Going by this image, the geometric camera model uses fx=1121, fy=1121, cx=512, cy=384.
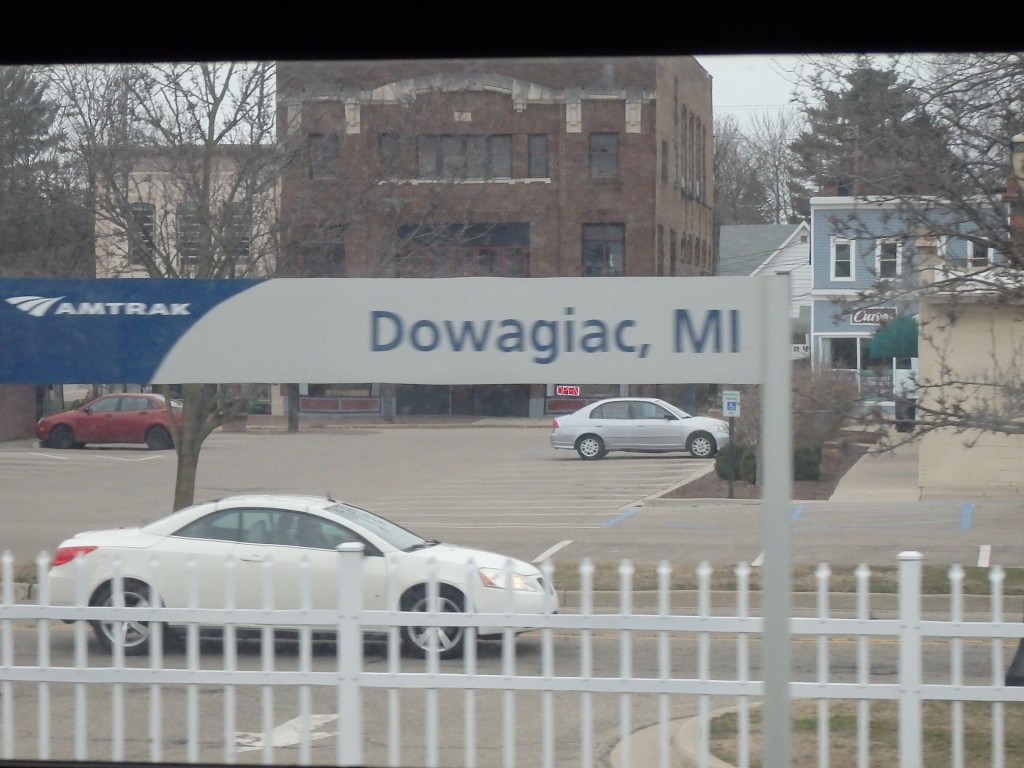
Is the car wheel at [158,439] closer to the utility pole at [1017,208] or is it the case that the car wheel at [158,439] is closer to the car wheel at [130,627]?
the car wheel at [130,627]

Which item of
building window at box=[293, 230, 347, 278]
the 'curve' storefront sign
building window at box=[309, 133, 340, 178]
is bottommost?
the 'curve' storefront sign

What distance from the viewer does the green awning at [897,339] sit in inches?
246

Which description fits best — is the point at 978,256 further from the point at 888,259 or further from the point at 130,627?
the point at 130,627

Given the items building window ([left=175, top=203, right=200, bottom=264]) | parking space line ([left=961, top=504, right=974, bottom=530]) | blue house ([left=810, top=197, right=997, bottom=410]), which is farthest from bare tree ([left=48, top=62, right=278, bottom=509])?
parking space line ([left=961, top=504, right=974, bottom=530])

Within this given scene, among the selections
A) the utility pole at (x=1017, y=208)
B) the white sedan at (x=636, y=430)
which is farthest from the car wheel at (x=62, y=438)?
the utility pole at (x=1017, y=208)

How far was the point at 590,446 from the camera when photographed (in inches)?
279

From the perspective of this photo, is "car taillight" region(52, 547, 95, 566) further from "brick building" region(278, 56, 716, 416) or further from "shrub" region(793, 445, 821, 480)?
"shrub" region(793, 445, 821, 480)

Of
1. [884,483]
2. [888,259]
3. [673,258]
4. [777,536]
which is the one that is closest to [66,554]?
[673,258]

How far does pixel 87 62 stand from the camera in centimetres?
426

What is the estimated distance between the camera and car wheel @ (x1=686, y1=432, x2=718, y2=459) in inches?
309

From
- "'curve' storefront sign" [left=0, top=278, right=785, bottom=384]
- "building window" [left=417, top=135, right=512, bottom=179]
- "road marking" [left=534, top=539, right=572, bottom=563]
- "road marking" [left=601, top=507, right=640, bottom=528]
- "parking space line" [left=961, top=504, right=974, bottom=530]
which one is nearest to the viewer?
"'curve' storefront sign" [left=0, top=278, right=785, bottom=384]

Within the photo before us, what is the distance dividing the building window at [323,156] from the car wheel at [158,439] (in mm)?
2004

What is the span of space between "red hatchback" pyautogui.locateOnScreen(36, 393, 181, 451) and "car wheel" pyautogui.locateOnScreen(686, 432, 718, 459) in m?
3.49

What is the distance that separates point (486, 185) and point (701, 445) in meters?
2.57
